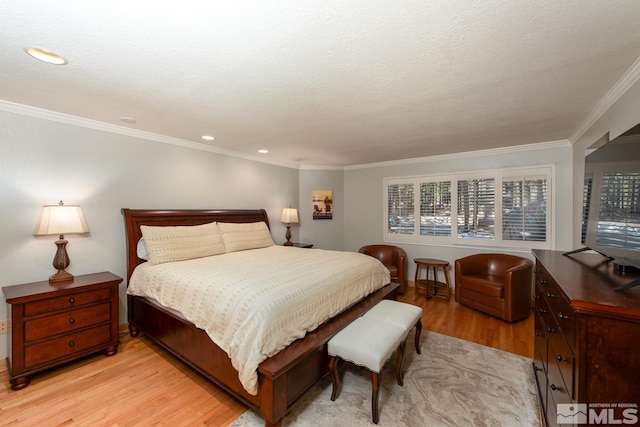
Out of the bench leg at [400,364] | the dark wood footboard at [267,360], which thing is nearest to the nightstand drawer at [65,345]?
the dark wood footboard at [267,360]

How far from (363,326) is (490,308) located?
238cm

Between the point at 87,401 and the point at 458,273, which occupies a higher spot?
the point at 458,273

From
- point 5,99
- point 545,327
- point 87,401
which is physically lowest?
point 87,401

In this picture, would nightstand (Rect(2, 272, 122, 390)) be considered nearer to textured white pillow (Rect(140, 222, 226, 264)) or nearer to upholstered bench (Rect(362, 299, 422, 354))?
textured white pillow (Rect(140, 222, 226, 264))

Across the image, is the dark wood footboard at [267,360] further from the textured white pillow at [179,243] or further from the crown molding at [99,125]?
the crown molding at [99,125]

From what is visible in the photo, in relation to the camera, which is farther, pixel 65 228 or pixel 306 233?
pixel 306 233

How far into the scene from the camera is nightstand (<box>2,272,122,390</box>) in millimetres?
2086

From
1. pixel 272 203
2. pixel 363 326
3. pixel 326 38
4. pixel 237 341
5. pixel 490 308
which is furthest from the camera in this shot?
pixel 272 203

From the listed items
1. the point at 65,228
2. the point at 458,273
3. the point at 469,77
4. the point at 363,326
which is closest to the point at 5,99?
the point at 65,228

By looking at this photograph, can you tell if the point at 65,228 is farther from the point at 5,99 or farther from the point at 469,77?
the point at 469,77

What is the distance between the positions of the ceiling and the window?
122cm

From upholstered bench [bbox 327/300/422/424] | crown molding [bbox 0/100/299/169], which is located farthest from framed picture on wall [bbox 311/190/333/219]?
upholstered bench [bbox 327/300/422/424]

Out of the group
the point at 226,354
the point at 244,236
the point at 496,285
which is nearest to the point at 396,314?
the point at 226,354

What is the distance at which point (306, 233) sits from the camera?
5488 millimetres
